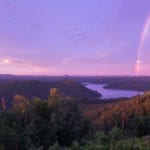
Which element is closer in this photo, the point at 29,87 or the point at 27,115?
the point at 27,115

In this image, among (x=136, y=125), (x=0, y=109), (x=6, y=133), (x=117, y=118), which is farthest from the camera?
(x=117, y=118)

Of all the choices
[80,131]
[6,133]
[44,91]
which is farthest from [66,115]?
[44,91]

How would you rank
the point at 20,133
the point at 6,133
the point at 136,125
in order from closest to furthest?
1. the point at 6,133
2. the point at 20,133
3. the point at 136,125

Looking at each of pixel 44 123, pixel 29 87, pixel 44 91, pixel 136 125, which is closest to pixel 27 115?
pixel 44 123

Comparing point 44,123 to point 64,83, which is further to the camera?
point 64,83

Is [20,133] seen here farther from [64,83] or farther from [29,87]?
[64,83]

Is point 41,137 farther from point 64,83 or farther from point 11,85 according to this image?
point 64,83

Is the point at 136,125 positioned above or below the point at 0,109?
below

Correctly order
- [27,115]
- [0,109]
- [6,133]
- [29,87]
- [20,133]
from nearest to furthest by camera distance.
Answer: [6,133]
[20,133]
[27,115]
[0,109]
[29,87]

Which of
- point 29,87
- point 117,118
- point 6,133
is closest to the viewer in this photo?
point 6,133
